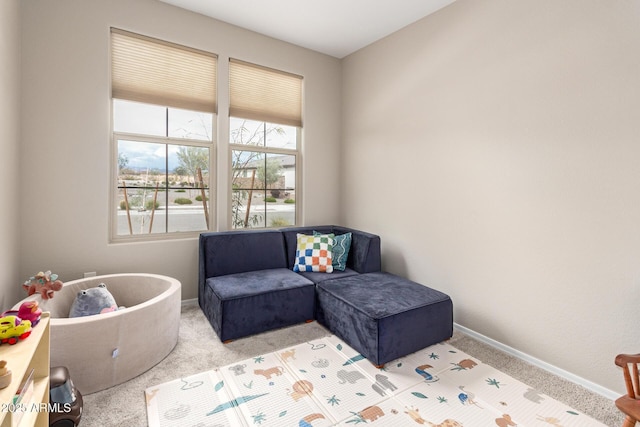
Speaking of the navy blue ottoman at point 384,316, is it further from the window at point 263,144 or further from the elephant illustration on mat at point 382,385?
the window at point 263,144

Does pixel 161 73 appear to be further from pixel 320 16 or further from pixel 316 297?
pixel 316 297

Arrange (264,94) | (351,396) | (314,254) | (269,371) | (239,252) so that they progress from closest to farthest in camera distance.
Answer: (351,396) → (269,371) → (239,252) → (314,254) → (264,94)

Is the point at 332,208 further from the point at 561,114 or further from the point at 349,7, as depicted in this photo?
the point at 561,114

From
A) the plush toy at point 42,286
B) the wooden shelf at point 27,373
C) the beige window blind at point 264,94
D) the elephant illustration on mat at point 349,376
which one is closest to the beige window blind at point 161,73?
the beige window blind at point 264,94

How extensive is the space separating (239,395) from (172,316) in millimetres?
778

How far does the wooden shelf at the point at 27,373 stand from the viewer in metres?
0.92

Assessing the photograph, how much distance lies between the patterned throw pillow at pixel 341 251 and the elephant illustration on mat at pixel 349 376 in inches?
47.2

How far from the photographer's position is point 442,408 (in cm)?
171

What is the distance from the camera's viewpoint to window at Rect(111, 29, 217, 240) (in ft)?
9.02

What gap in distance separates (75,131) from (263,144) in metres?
1.69

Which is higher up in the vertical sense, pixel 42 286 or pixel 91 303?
pixel 42 286

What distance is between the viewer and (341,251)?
10.4 ft

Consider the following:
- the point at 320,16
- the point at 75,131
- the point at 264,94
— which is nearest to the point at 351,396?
the point at 75,131

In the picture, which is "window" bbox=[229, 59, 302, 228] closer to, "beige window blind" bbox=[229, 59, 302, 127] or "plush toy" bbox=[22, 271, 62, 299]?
"beige window blind" bbox=[229, 59, 302, 127]
